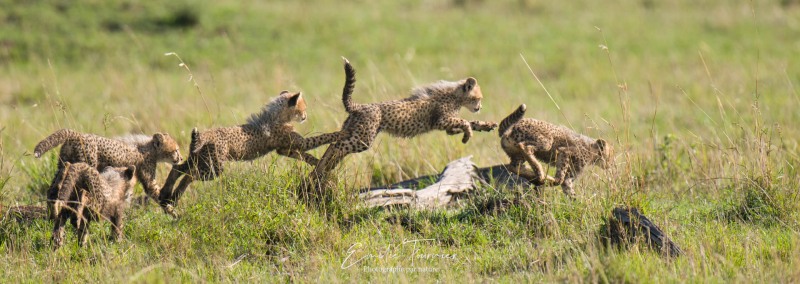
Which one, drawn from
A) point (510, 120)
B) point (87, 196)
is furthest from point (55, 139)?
point (510, 120)

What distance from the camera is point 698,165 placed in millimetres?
8062

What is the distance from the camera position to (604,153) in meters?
6.73

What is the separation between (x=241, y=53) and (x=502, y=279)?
33.4ft

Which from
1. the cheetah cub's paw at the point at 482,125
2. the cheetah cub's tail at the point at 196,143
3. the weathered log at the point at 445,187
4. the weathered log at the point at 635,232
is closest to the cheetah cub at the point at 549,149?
the cheetah cub's paw at the point at 482,125

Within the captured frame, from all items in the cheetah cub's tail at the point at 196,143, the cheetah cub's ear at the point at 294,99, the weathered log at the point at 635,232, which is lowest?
the weathered log at the point at 635,232

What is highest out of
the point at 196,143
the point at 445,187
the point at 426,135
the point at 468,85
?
the point at 468,85

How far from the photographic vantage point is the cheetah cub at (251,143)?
21.2 feet

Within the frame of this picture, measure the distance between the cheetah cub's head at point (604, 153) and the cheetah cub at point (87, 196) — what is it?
129 inches

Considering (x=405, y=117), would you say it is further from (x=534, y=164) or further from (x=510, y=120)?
(x=534, y=164)

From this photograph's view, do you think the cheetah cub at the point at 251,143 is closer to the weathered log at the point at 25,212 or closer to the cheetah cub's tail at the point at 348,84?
the cheetah cub's tail at the point at 348,84

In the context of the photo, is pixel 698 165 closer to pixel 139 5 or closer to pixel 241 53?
pixel 241 53

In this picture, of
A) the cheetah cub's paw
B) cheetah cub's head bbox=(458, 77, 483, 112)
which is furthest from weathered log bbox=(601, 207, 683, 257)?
cheetah cub's head bbox=(458, 77, 483, 112)

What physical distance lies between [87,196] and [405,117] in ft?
7.12

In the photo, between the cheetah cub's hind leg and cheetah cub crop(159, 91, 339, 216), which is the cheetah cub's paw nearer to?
the cheetah cub's hind leg
